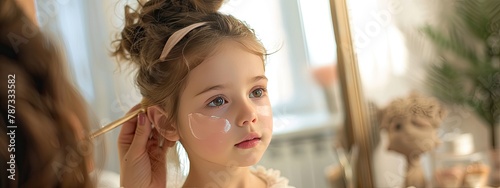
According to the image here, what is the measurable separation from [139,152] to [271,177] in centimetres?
20

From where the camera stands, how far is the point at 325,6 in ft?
3.74

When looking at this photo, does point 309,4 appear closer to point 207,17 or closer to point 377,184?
point 207,17

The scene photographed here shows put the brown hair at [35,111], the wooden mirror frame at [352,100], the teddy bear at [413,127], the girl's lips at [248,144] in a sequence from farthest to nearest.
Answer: the teddy bear at [413,127] → the wooden mirror frame at [352,100] → the girl's lips at [248,144] → the brown hair at [35,111]

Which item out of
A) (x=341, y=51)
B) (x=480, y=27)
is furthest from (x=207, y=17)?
(x=480, y=27)

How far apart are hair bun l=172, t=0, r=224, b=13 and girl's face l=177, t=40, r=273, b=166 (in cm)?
5

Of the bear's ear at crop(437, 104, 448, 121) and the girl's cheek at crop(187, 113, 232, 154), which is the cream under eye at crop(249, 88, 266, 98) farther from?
the bear's ear at crop(437, 104, 448, 121)

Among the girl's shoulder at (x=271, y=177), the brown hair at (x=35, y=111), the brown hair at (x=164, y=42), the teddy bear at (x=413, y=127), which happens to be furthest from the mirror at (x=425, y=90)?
the brown hair at (x=35, y=111)

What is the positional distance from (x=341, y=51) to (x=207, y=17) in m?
0.37

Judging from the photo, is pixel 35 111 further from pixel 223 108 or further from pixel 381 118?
pixel 381 118

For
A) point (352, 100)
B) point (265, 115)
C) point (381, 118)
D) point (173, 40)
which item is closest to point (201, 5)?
point (173, 40)

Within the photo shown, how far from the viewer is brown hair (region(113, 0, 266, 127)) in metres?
0.85

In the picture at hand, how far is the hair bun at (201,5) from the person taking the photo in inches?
34.5

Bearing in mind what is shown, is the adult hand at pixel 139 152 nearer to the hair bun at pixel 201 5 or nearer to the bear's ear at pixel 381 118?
the hair bun at pixel 201 5

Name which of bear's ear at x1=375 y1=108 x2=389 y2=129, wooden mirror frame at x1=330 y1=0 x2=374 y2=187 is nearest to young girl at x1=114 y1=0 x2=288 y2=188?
wooden mirror frame at x1=330 y1=0 x2=374 y2=187
